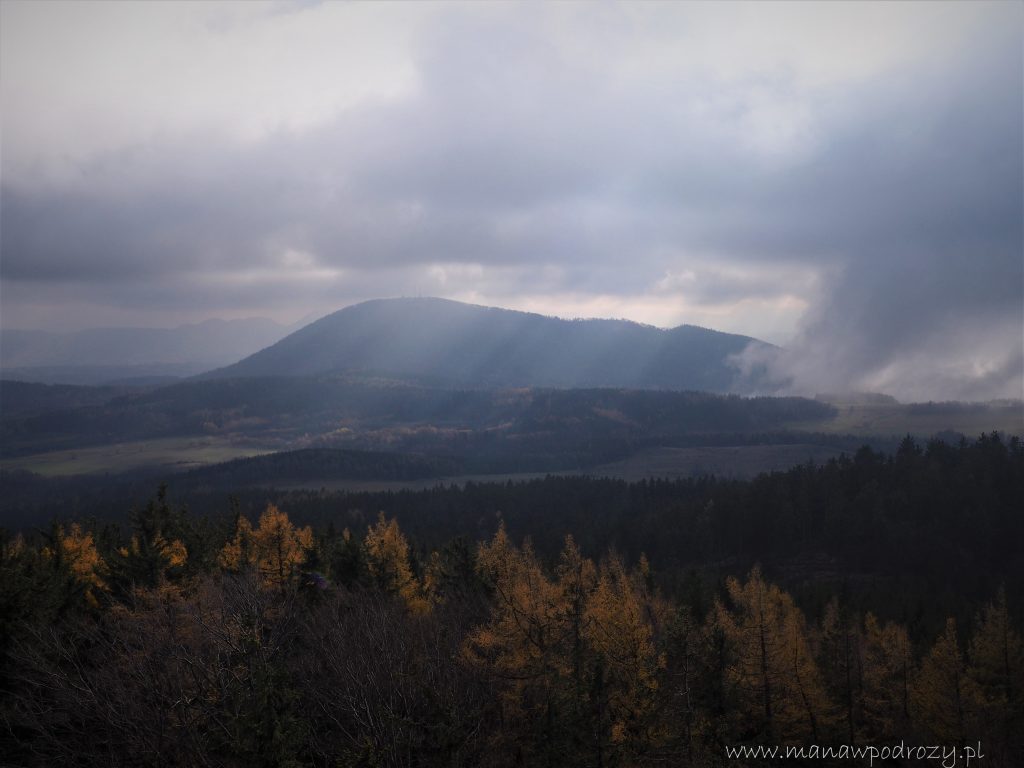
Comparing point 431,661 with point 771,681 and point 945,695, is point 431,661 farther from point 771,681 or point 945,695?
point 945,695

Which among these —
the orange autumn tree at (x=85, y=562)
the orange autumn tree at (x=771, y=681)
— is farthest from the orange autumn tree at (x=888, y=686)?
the orange autumn tree at (x=85, y=562)

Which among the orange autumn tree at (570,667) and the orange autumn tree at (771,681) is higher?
the orange autumn tree at (570,667)

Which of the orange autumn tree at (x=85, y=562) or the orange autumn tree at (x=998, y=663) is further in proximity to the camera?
the orange autumn tree at (x=998, y=663)

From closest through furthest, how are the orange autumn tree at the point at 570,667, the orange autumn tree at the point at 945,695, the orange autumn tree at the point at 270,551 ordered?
1. the orange autumn tree at the point at 570,667
2. the orange autumn tree at the point at 945,695
3. the orange autumn tree at the point at 270,551

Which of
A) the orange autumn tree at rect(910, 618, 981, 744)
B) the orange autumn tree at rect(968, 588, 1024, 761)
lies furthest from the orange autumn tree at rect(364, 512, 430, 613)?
the orange autumn tree at rect(968, 588, 1024, 761)

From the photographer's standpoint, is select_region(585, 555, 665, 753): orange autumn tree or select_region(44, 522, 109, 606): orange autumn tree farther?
select_region(44, 522, 109, 606): orange autumn tree

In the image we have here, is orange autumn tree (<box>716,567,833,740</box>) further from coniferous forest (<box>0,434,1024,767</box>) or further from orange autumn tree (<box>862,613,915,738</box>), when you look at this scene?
orange autumn tree (<box>862,613,915,738</box>)

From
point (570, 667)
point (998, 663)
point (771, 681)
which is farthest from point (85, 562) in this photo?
point (998, 663)

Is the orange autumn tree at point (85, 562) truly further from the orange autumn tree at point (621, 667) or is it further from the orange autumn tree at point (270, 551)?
the orange autumn tree at point (621, 667)

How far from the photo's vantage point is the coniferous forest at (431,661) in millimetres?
19531

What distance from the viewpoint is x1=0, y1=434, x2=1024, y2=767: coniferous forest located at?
19.5 m

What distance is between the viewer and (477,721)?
22797mm

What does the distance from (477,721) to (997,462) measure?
10789cm

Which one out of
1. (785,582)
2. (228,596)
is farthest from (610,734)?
(785,582)
